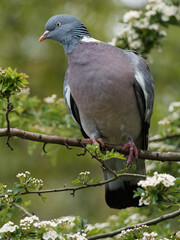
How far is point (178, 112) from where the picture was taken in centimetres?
482

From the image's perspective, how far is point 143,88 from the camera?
157 inches

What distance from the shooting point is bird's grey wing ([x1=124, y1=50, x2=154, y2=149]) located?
3983mm

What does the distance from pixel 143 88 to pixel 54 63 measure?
3.81 meters

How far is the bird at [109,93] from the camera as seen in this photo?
3812mm

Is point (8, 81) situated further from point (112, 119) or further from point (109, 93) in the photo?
point (112, 119)

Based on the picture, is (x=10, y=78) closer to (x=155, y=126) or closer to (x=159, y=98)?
(x=155, y=126)

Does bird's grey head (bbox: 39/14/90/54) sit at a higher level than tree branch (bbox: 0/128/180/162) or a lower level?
higher

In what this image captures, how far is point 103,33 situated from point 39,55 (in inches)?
46.7

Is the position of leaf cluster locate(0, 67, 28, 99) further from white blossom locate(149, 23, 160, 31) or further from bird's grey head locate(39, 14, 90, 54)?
white blossom locate(149, 23, 160, 31)

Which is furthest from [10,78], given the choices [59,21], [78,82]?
[59,21]

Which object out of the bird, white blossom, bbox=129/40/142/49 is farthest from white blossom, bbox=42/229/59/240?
white blossom, bbox=129/40/142/49

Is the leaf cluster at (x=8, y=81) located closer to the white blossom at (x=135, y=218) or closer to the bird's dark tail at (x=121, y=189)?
the bird's dark tail at (x=121, y=189)

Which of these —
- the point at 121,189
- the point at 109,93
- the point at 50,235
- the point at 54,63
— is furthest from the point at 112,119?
the point at 54,63

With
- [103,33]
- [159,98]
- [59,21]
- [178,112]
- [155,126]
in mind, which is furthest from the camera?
[103,33]
